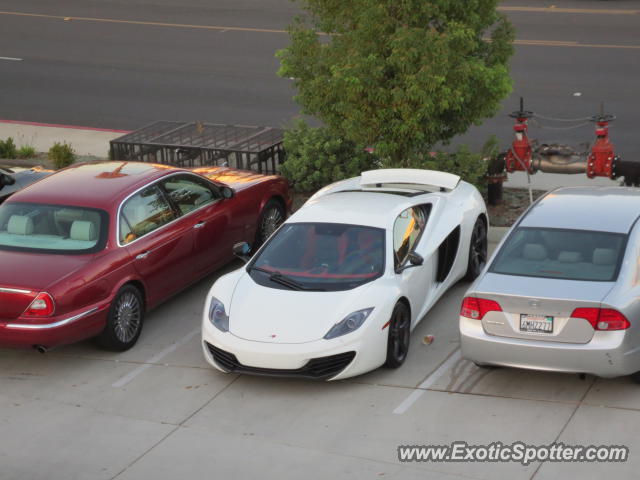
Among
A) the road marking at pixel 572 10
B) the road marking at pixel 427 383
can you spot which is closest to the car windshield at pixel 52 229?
the road marking at pixel 427 383

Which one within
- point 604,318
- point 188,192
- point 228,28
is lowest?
point 604,318

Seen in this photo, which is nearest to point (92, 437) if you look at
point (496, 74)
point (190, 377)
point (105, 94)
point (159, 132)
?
point (190, 377)

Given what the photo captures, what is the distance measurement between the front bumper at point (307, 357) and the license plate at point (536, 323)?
4.79ft

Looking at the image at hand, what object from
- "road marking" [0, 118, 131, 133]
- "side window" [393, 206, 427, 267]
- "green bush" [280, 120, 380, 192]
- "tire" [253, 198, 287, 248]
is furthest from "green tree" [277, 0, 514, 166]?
"road marking" [0, 118, 131, 133]

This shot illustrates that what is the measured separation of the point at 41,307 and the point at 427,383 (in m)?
3.78

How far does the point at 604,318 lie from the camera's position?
9117 millimetres

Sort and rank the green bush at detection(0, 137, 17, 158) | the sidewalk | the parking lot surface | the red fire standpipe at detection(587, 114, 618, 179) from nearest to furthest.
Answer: the parking lot surface, the red fire standpipe at detection(587, 114, 618, 179), the green bush at detection(0, 137, 17, 158), the sidewalk

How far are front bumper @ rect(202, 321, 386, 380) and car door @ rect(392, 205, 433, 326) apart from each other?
2.91 feet

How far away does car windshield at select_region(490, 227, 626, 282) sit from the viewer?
31.7 ft

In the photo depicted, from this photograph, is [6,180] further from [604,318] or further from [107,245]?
[604,318]

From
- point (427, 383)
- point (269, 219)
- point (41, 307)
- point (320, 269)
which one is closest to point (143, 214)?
point (41, 307)

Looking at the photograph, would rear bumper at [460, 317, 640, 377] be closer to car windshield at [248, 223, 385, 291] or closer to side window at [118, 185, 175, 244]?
car windshield at [248, 223, 385, 291]

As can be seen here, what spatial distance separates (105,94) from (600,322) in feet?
54.8

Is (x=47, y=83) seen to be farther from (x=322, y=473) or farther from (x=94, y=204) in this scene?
(x=322, y=473)
